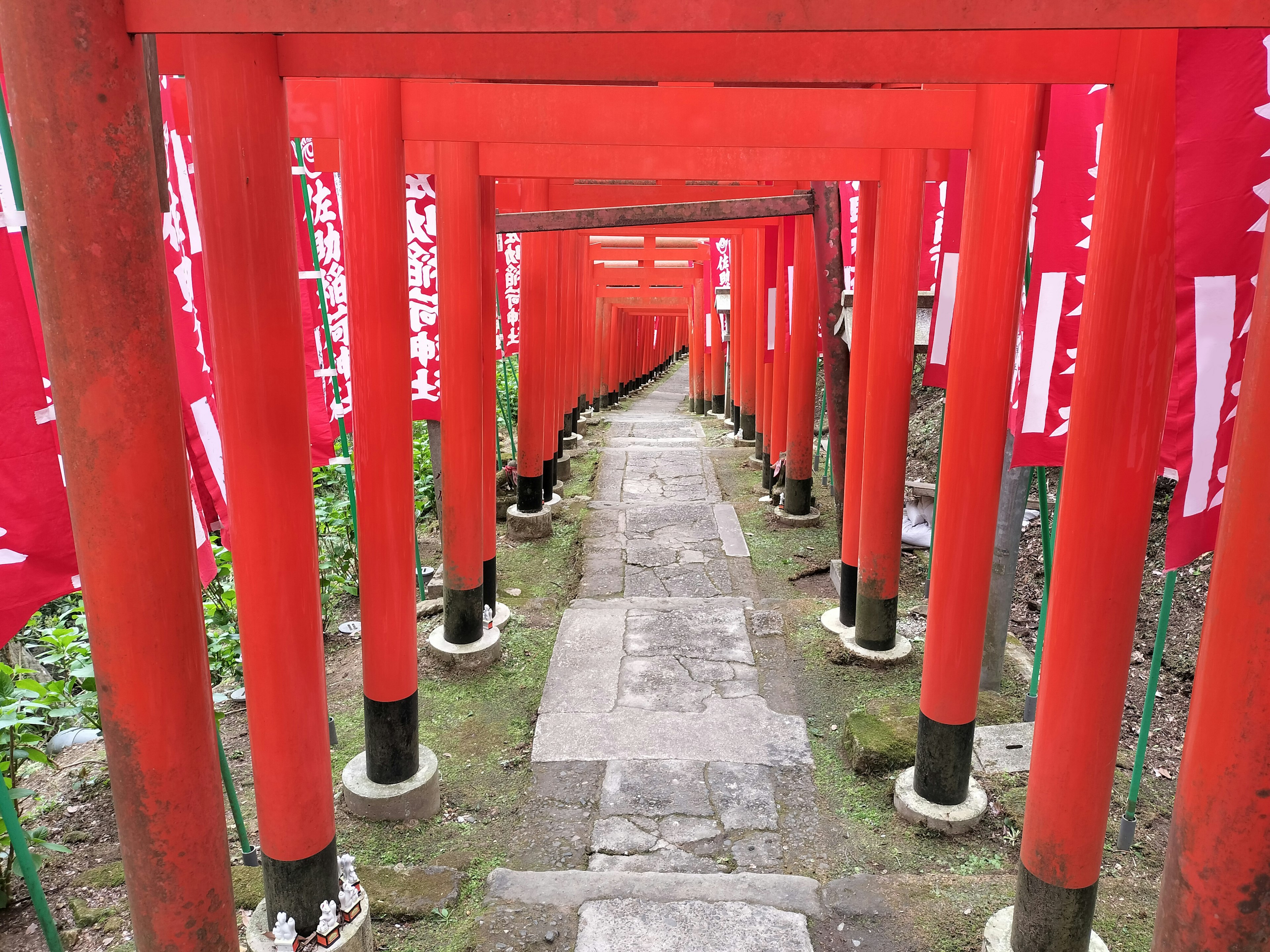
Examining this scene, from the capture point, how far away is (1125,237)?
2.41m

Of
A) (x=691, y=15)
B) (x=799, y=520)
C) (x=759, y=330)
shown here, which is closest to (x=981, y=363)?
(x=691, y=15)

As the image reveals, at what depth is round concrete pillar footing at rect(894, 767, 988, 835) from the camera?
13.3ft

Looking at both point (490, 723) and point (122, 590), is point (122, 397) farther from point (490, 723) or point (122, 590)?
point (490, 723)

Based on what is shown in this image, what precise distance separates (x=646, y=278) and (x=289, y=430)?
20.0m

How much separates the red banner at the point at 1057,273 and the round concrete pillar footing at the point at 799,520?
5742 mm

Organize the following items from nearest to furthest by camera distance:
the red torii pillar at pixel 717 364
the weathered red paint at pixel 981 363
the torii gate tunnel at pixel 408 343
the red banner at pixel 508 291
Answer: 1. the torii gate tunnel at pixel 408 343
2. the weathered red paint at pixel 981 363
3. the red banner at pixel 508 291
4. the red torii pillar at pixel 717 364

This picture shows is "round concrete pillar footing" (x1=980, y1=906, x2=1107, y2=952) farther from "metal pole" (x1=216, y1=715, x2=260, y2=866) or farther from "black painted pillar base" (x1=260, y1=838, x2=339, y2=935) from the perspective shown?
"metal pole" (x1=216, y1=715, x2=260, y2=866)

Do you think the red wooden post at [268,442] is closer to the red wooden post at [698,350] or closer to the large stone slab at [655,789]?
the large stone slab at [655,789]

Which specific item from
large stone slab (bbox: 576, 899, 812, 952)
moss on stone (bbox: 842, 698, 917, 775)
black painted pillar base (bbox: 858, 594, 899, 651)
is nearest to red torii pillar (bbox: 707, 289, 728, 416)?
black painted pillar base (bbox: 858, 594, 899, 651)

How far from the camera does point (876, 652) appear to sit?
5906mm

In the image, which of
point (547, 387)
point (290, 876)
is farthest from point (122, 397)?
point (547, 387)

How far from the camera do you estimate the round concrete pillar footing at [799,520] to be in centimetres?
955

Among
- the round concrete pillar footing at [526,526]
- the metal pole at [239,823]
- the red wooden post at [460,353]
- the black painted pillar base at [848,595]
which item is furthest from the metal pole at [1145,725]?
the round concrete pillar footing at [526,526]

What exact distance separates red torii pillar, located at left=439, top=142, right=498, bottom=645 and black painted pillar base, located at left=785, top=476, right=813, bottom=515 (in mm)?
4647
